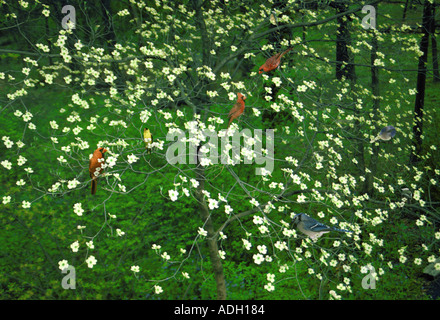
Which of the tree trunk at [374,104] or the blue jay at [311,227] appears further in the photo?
the tree trunk at [374,104]

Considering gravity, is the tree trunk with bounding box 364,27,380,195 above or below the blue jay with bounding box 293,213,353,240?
above

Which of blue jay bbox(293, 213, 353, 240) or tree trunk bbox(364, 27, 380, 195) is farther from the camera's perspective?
tree trunk bbox(364, 27, 380, 195)

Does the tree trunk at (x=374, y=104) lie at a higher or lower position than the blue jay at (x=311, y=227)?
higher

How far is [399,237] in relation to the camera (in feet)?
23.5

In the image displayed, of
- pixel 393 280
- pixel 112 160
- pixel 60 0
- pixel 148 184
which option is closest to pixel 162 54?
pixel 112 160

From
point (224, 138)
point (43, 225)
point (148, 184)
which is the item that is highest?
point (224, 138)

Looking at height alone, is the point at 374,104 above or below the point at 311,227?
above

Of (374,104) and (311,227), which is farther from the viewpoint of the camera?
(374,104)
